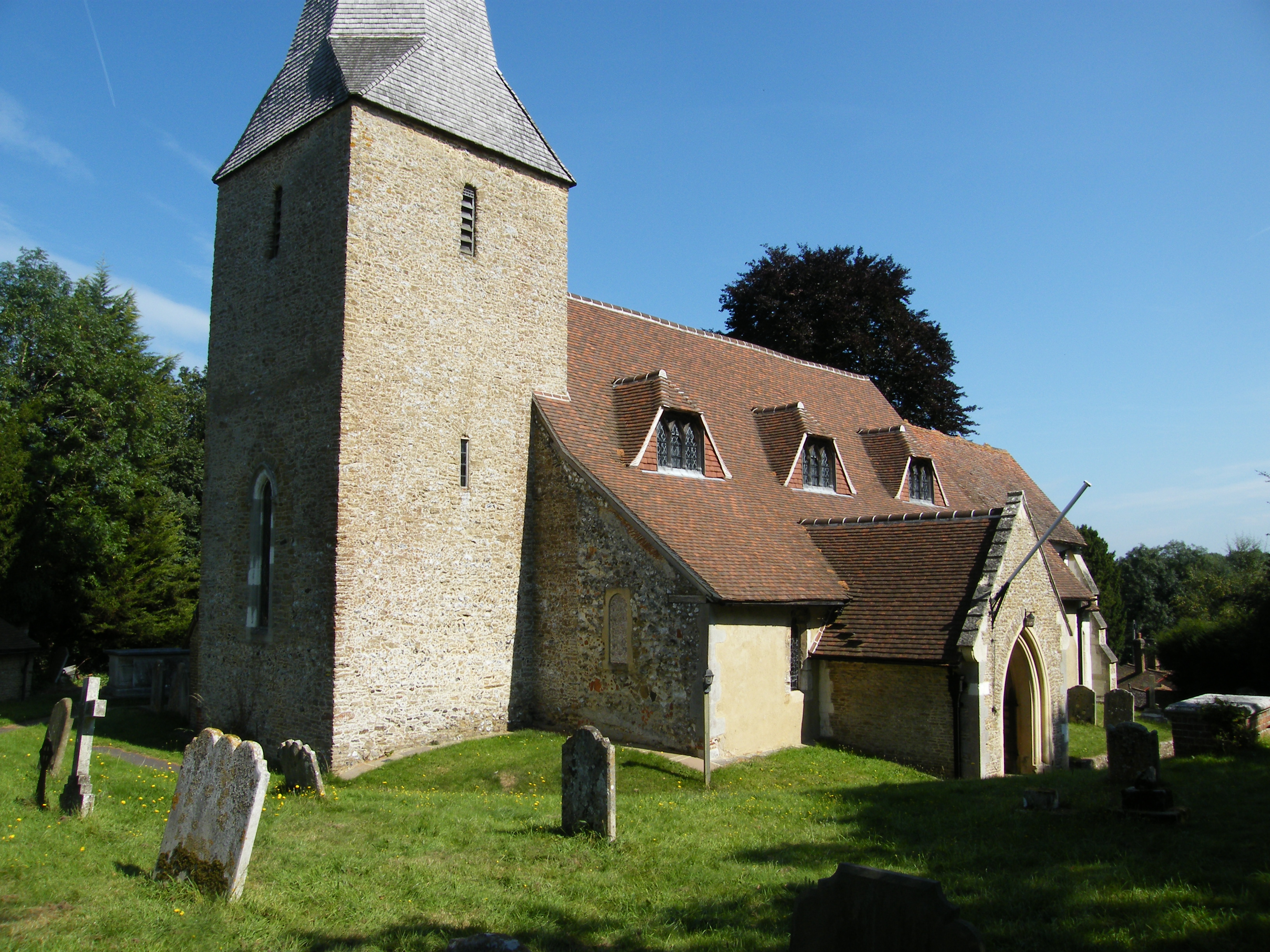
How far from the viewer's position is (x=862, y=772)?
1430cm

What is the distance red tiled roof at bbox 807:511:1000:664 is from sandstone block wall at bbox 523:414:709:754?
12.2ft

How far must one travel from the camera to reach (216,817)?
6863 millimetres

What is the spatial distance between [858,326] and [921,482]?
12649mm

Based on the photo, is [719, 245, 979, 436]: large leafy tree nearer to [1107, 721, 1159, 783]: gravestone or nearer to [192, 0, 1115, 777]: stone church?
[192, 0, 1115, 777]: stone church

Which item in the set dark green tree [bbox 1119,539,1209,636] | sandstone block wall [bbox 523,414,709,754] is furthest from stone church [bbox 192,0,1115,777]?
dark green tree [bbox 1119,539,1209,636]

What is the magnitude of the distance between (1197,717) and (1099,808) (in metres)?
3.90

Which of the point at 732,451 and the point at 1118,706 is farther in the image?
the point at 1118,706

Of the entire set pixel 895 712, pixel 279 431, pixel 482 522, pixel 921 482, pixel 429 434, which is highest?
pixel 921 482

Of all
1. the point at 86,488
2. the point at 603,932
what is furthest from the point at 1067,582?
the point at 86,488

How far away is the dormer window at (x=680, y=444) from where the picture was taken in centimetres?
1766

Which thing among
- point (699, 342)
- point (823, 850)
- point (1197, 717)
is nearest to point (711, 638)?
point (823, 850)

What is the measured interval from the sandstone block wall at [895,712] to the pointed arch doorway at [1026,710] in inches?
86.9

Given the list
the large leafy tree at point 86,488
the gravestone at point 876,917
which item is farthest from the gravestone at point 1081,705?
the large leafy tree at point 86,488

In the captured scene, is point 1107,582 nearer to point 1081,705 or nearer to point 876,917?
point 1081,705
